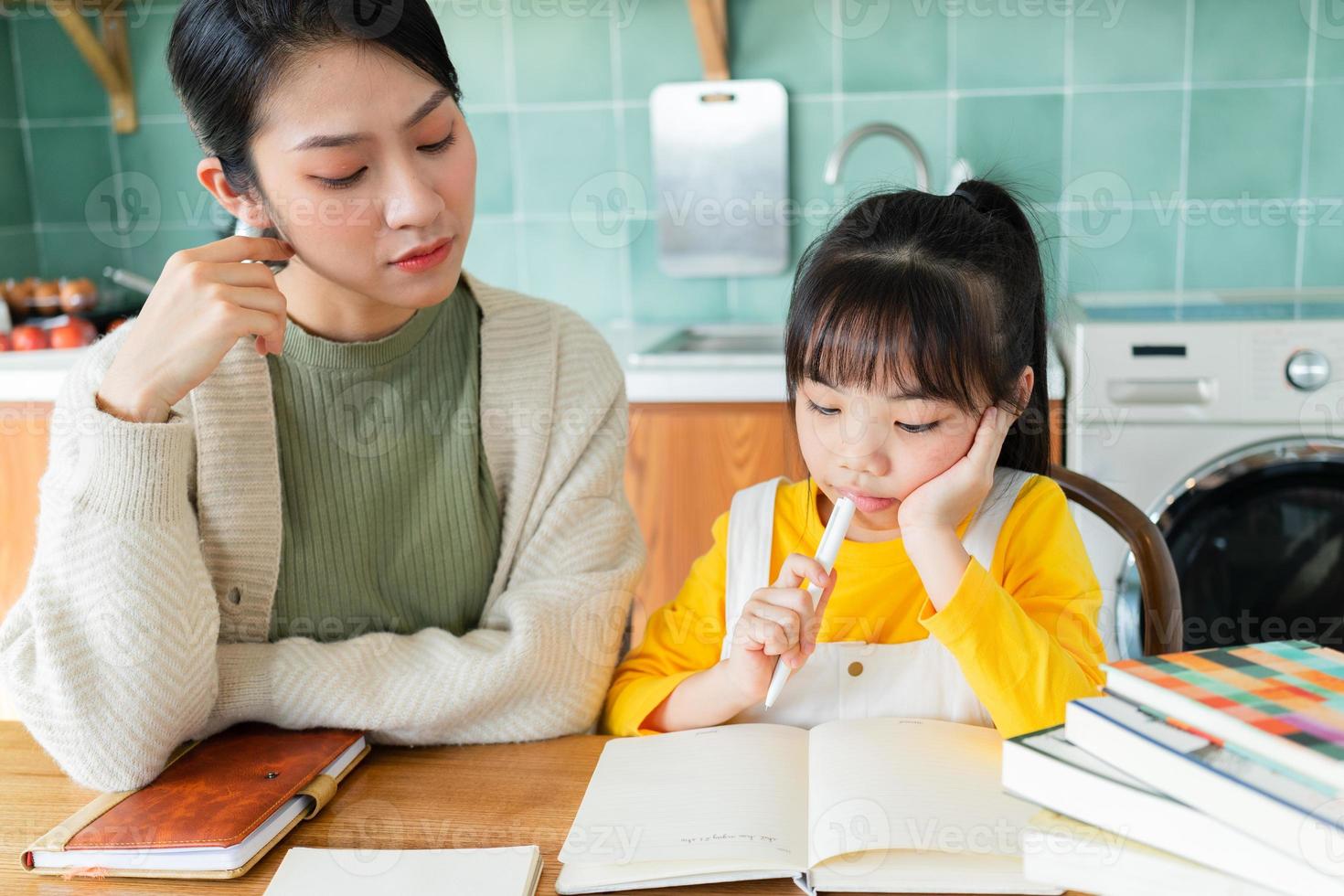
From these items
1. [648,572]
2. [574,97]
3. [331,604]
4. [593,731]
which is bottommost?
[648,572]

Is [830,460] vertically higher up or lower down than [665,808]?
higher up

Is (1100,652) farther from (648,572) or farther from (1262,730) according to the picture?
(648,572)

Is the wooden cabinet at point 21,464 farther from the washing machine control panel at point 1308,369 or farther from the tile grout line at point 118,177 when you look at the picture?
the washing machine control panel at point 1308,369

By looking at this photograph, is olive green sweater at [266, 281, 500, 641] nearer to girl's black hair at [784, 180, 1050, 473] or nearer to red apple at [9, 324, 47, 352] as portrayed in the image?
girl's black hair at [784, 180, 1050, 473]

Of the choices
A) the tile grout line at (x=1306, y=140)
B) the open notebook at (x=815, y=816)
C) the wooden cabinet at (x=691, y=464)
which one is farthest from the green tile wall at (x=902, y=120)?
the open notebook at (x=815, y=816)

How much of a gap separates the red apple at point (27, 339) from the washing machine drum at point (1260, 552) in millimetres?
2065

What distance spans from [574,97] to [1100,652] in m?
1.83

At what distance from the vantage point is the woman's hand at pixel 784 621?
2.83 feet

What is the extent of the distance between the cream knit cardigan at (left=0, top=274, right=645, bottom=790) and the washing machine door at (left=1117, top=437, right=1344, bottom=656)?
3.80ft

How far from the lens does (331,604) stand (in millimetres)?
1079

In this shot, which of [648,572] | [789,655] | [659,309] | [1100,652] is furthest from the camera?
[659,309]

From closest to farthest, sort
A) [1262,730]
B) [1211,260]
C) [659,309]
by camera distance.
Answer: [1262,730] → [1211,260] → [659,309]

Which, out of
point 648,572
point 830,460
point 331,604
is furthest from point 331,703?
point 648,572

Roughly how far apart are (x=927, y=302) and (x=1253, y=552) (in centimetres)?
125
